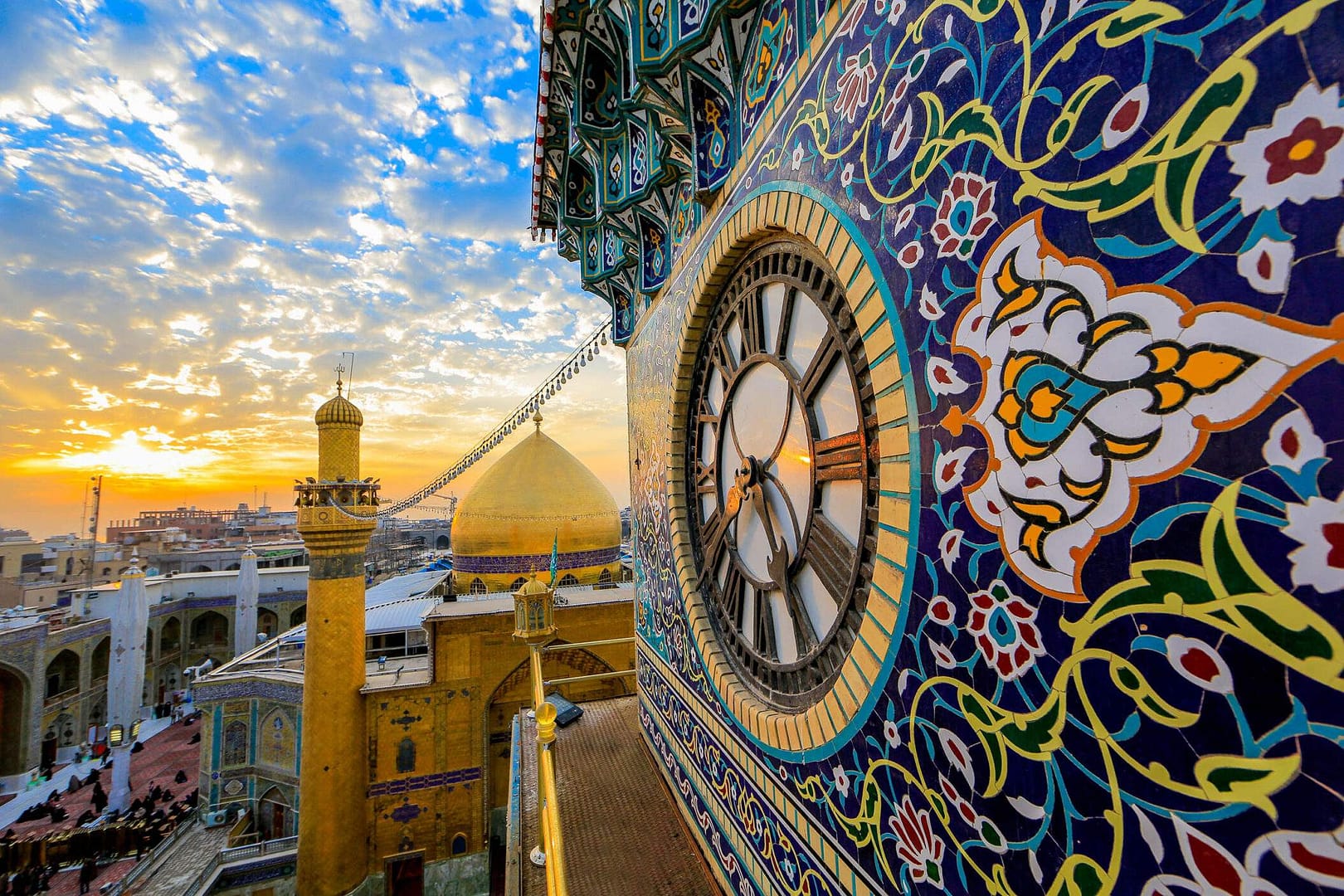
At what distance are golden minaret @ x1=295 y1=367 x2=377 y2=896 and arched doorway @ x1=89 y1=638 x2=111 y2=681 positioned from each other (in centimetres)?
1782

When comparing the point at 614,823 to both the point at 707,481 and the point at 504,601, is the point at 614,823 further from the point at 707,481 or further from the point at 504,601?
the point at 504,601

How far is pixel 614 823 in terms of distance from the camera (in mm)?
3385

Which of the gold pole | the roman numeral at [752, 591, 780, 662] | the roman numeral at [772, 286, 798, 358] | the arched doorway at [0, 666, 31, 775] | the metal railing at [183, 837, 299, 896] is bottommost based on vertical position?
the metal railing at [183, 837, 299, 896]

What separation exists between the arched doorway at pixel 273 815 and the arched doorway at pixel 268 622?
50.5 feet

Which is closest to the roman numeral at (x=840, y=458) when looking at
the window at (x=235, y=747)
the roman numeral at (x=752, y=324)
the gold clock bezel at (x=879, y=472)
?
the gold clock bezel at (x=879, y=472)

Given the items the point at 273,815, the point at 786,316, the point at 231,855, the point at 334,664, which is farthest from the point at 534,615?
the point at 273,815

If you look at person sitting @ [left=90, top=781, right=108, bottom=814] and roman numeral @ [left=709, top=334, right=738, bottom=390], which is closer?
roman numeral @ [left=709, top=334, right=738, bottom=390]

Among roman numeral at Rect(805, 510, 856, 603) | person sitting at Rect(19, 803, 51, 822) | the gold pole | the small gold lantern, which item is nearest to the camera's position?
roman numeral at Rect(805, 510, 856, 603)

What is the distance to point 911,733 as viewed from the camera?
136 centimetres

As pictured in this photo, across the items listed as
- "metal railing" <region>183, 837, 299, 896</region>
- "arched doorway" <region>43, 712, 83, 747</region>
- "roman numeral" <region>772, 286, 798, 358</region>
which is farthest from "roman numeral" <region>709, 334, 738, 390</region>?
"arched doorway" <region>43, 712, 83, 747</region>

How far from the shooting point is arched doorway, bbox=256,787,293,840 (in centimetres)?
1195

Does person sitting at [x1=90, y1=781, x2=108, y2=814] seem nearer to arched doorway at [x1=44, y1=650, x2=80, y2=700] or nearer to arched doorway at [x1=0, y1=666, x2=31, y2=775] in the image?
arched doorway at [x1=0, y1=666, x2=31, y2=775]

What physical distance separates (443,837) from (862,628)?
11.2m

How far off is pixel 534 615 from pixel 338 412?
721 cm
